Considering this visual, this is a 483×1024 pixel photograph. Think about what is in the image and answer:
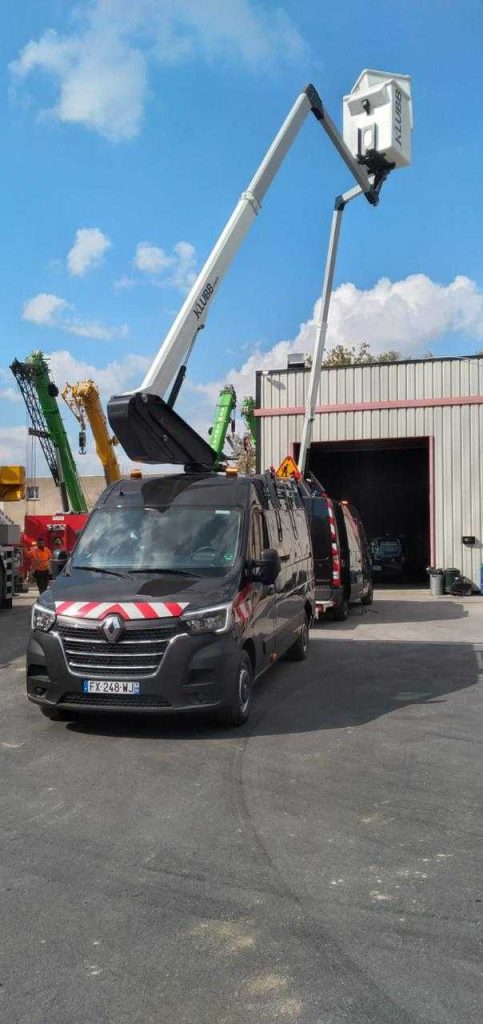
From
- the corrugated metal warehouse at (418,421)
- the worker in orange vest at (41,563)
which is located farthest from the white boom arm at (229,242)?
the worker in orange vest at (41,563)

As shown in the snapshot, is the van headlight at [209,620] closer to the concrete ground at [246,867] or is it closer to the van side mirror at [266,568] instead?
the van side mirror at [266,568]

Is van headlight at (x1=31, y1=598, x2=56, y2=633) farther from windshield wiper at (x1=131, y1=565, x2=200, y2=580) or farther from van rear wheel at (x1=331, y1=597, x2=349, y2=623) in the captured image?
van rear wheel at (x1=331, y1=597, x2=349, y2=623)

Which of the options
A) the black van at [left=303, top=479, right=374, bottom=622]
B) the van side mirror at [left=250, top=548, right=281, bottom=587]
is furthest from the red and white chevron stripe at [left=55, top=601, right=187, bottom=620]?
the black van at [left=303, top=479, right=374, bottom=622]

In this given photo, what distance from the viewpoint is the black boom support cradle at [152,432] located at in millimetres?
9242

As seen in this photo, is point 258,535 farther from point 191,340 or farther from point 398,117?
point 398,117

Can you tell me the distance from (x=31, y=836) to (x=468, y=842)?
2456 mm

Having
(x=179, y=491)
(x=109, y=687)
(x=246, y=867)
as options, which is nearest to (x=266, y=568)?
(x=179, y=491)

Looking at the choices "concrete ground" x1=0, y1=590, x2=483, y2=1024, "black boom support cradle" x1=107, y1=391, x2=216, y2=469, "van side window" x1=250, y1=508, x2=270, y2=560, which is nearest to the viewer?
"concrete ground" x1=0, y1=590, x2=483, y2=1024

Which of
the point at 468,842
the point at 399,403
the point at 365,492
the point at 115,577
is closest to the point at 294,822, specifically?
the point at 468,842

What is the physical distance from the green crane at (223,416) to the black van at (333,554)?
16966 mm

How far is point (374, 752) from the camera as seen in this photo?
615 centimetres

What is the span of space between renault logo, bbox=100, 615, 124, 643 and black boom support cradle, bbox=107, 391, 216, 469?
3.46 metres

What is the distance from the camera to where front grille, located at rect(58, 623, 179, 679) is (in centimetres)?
625

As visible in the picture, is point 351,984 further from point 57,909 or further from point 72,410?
point 72,410
